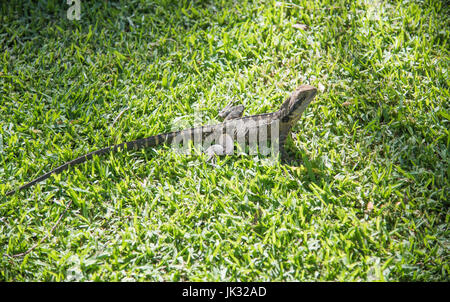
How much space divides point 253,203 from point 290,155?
771mm

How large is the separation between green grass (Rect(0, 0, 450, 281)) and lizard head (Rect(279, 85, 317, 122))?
0.30m

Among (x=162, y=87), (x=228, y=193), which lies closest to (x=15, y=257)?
(x=228, y=193)

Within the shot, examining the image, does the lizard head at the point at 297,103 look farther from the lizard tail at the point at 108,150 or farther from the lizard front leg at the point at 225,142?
the lizard tail at the point at 108,150

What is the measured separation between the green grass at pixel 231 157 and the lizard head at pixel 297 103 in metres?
0.30

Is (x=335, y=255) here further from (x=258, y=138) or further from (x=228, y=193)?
(x=258, y=138)

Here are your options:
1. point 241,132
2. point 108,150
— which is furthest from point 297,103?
point 108,150

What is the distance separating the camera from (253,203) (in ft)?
13.2

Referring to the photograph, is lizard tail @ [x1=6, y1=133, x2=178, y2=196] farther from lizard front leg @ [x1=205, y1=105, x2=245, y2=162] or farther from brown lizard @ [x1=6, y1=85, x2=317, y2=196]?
lizard front leg @ [x1=205, y1=105, x2=245, y2=162]

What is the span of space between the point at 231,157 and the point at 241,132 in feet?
0.95

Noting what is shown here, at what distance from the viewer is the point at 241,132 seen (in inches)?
178

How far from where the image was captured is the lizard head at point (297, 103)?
4.30 metres

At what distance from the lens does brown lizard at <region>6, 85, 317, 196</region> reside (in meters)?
4.36

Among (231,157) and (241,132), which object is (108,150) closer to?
(231,157)
